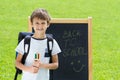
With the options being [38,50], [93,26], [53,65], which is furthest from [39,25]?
[93,26]

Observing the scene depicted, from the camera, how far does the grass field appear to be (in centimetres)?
992

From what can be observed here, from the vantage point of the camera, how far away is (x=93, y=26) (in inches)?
574

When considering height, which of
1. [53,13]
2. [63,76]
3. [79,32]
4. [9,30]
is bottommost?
[63,76]

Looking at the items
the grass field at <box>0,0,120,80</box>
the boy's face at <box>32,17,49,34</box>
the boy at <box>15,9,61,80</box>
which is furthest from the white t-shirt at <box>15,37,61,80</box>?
the grass field at <box>0,0,120,80</box>

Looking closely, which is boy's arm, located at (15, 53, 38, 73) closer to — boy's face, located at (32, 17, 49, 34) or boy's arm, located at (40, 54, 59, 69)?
boy's arm, located at (40, 54, 59, 69)

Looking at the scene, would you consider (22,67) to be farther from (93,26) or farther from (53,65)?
(93,26)

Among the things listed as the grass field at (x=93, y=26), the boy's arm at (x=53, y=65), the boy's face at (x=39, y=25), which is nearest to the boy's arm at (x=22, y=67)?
the boy's arm at (x=53, y=65)

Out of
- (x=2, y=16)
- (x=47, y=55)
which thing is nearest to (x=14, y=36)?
(x=2, y=16)

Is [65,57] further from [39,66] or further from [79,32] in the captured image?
[39,66]

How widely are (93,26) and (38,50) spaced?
29.8 ft

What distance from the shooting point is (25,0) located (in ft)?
66.0

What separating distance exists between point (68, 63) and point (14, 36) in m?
5.63

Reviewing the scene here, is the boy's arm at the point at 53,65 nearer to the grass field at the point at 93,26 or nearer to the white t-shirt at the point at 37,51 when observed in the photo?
the white t-shirt at the point at 37,51

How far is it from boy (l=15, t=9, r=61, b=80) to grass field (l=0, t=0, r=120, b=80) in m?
3.40
